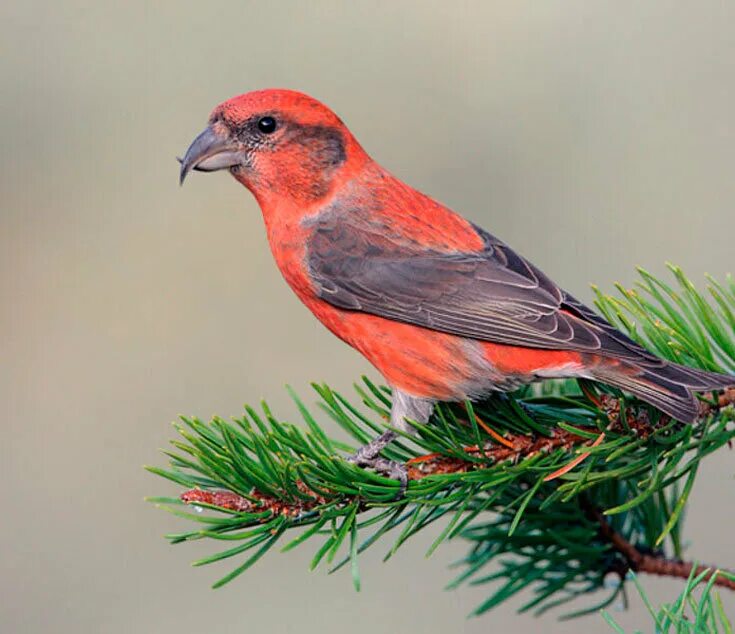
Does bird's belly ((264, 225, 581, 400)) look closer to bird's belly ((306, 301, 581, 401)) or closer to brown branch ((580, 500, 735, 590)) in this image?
bird's belly ((306, 301, 581, 401))

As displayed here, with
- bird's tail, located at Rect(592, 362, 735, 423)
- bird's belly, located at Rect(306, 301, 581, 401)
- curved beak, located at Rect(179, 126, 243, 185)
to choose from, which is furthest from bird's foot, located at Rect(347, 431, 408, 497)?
curved beak, located at Rect(179, 126, 243, 185)

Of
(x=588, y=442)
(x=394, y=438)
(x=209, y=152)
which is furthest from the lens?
(x=209, y=152)

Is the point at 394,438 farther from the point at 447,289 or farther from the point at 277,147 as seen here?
the point at 277,147

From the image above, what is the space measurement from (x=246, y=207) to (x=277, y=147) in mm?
2665

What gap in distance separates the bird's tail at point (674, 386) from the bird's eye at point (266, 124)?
147 centimetres

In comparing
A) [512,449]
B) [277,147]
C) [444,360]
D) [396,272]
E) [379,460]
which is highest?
[277,147]

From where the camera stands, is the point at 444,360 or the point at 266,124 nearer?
the point at 444,360

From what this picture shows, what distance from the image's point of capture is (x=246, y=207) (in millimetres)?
6301

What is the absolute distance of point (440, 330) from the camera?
11.2 feet

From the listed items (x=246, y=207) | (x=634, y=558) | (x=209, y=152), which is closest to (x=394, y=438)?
(x=634, y=558)

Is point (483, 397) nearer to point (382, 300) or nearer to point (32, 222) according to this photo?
point (382, 300)

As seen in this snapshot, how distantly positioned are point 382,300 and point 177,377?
253 cm

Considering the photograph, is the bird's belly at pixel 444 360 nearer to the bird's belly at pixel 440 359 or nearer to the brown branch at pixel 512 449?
the bird's belly at pixel 440 359

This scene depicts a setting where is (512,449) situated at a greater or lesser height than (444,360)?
lesser
